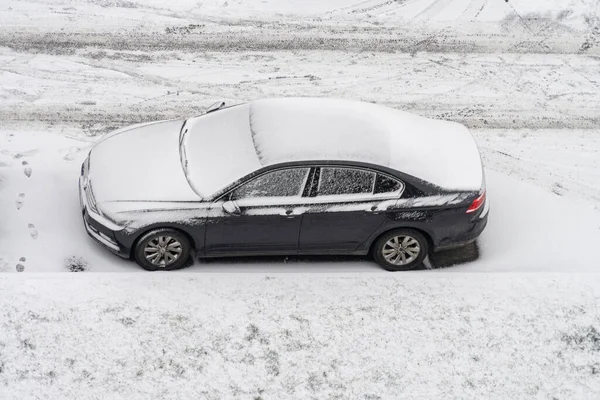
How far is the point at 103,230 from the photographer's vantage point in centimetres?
716

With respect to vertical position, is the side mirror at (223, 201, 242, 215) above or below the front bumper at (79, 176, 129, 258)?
above

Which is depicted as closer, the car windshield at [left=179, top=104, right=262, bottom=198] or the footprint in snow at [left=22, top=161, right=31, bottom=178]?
the car windshield at [left=179, top=104, right=262, bottom=198]

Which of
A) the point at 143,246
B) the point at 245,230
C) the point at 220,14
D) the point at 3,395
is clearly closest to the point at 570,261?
the point at 245,230

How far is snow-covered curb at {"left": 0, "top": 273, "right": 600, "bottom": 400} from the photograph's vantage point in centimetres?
620

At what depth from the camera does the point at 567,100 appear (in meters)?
10.6

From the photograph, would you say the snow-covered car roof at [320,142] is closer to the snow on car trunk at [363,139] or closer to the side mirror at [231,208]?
the snow on car trunk at [363,139]

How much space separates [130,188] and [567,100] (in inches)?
273

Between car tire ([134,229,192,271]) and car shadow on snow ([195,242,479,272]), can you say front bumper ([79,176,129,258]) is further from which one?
car shadow on snow ([195,242,479,272])

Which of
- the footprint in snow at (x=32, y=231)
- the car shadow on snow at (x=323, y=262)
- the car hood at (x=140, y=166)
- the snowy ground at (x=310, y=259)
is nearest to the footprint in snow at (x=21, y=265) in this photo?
the snowy ground at (x=310, y=259)

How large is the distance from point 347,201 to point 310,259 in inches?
38.6

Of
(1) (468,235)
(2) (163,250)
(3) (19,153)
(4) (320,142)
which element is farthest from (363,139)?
(3) (19,153)

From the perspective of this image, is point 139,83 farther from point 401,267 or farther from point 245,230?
point 401,267

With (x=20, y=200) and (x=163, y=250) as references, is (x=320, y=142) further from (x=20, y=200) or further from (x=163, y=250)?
(x=20, y=200)

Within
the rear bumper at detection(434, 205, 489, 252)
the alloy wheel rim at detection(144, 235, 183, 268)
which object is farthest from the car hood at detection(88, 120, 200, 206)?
the rear bumper at detection(434, 205, 489, 252)
